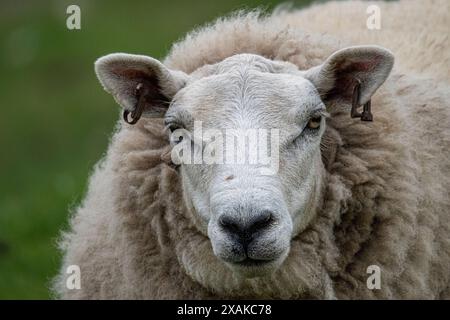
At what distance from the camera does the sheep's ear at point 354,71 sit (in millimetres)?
5789

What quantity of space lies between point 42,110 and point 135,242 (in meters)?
13.3

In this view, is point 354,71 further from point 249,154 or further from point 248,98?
point 249,154

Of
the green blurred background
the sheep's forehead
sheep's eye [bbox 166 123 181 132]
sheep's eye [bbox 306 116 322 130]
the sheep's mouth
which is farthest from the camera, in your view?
the green blurred background

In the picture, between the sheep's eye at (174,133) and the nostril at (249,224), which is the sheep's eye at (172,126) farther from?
the nostril at (249,224)

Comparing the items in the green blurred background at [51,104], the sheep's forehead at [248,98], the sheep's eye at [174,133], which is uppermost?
the sheep's forehead at [248,98]

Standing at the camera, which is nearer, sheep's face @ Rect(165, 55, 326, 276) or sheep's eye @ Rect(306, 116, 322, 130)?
sheep's face @ Rect(165, 55, 326, 276)

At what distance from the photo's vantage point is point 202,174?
5605mm

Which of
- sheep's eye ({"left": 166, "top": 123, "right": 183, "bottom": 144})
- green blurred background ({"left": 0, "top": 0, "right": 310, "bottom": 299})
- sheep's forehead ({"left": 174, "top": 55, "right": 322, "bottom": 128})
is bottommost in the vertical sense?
green blurred background ({"left": 0, "top": 0, "right": 310, "bottom": 299})

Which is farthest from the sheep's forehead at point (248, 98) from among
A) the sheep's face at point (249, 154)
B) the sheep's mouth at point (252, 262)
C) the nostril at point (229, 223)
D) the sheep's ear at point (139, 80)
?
the sheep's mouth at point (252, 262)

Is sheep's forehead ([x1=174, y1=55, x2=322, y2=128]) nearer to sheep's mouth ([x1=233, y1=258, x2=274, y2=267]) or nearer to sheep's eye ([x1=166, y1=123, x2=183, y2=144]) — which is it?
sheep's eye ([x1=166, y1=123, x2=183, y2=144])

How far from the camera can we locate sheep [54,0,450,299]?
5.63m

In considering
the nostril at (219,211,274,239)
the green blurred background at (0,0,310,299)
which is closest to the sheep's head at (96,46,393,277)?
the nostril at (219,211,274,239)

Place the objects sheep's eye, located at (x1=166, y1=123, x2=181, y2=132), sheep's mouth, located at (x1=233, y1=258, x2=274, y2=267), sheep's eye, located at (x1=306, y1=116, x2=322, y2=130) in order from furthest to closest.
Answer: sheep's eye, located at (x1=166, y1=123, x2=181, y2=132)
sheep's eye, located at (x1=306, y1=116, x2=322, y2=130)
sheep's mouth, located at (x1=233, y1=258, x2=274, y2=267)
